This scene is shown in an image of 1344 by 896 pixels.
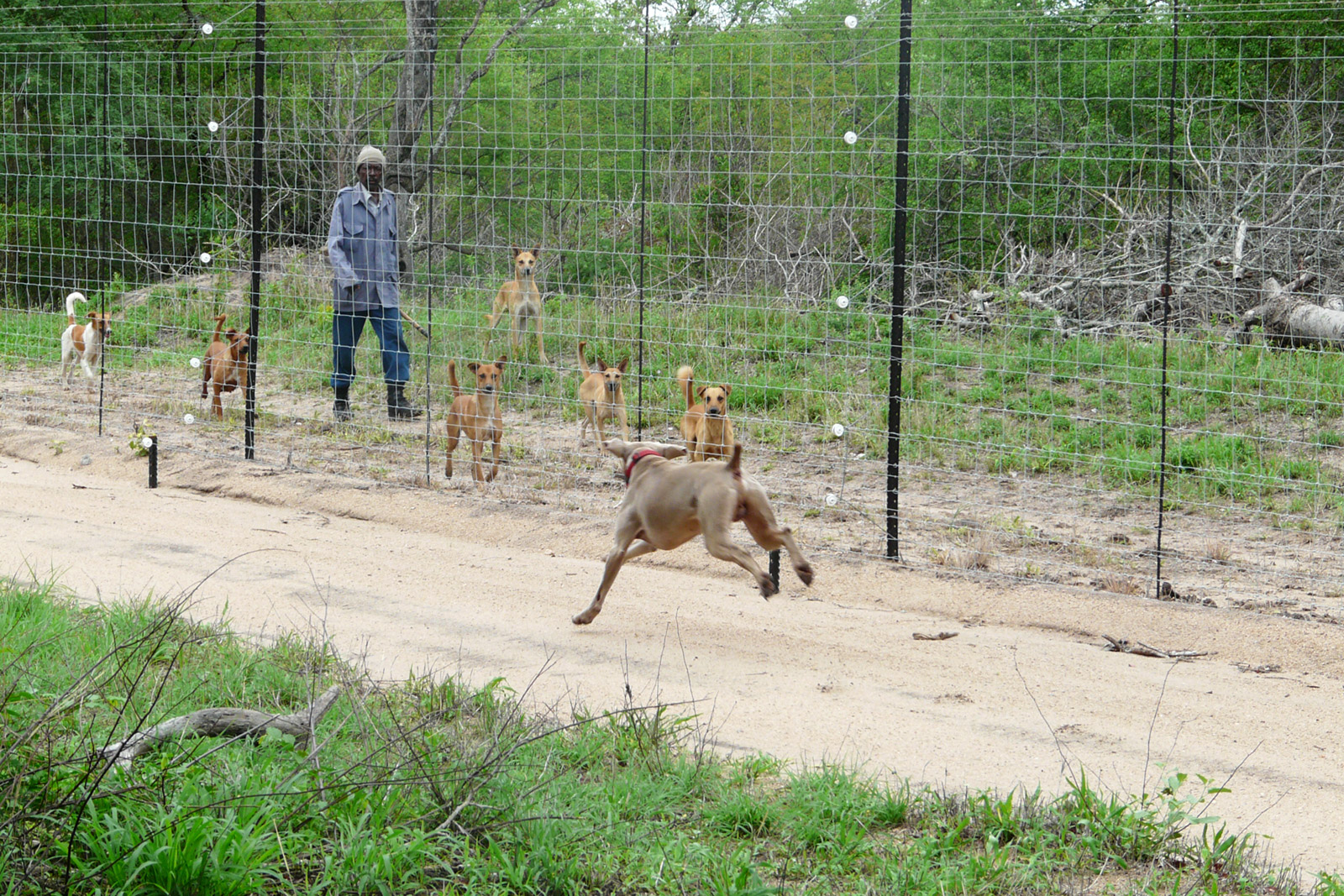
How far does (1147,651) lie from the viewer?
6164 mm

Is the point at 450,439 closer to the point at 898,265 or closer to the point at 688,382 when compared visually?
the point at 688,382

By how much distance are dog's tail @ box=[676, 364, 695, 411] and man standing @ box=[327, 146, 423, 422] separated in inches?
84.8

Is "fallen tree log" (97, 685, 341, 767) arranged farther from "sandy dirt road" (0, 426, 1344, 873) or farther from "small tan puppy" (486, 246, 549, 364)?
"small tan puppy" (486, 246, 549, 364)

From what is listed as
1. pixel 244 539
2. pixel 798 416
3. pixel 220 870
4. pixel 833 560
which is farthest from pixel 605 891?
pixel 798 416

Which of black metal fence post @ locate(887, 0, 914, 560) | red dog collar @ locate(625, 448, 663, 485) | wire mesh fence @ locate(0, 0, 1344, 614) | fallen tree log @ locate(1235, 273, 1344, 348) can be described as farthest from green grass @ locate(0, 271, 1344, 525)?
red dog collar @ locate(625, 448, 663, 485)

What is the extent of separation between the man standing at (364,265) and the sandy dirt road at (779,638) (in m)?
1.72

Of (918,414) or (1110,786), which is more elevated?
(918,414)

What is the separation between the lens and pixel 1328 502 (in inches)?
348

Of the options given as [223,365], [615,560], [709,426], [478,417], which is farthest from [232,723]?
[223,365]

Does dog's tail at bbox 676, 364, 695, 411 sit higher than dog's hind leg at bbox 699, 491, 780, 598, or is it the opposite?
dog's tail at bbox 676, 364, 695, 411

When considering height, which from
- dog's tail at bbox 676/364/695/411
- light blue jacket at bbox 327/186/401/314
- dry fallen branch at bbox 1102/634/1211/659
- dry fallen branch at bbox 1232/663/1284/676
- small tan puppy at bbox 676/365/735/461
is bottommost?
dry fallen branch at bbox 1232/663/1284/676

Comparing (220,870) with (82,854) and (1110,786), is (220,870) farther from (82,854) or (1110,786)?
(1110,786)

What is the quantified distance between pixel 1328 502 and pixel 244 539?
7113mm

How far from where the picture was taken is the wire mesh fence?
8258mm
